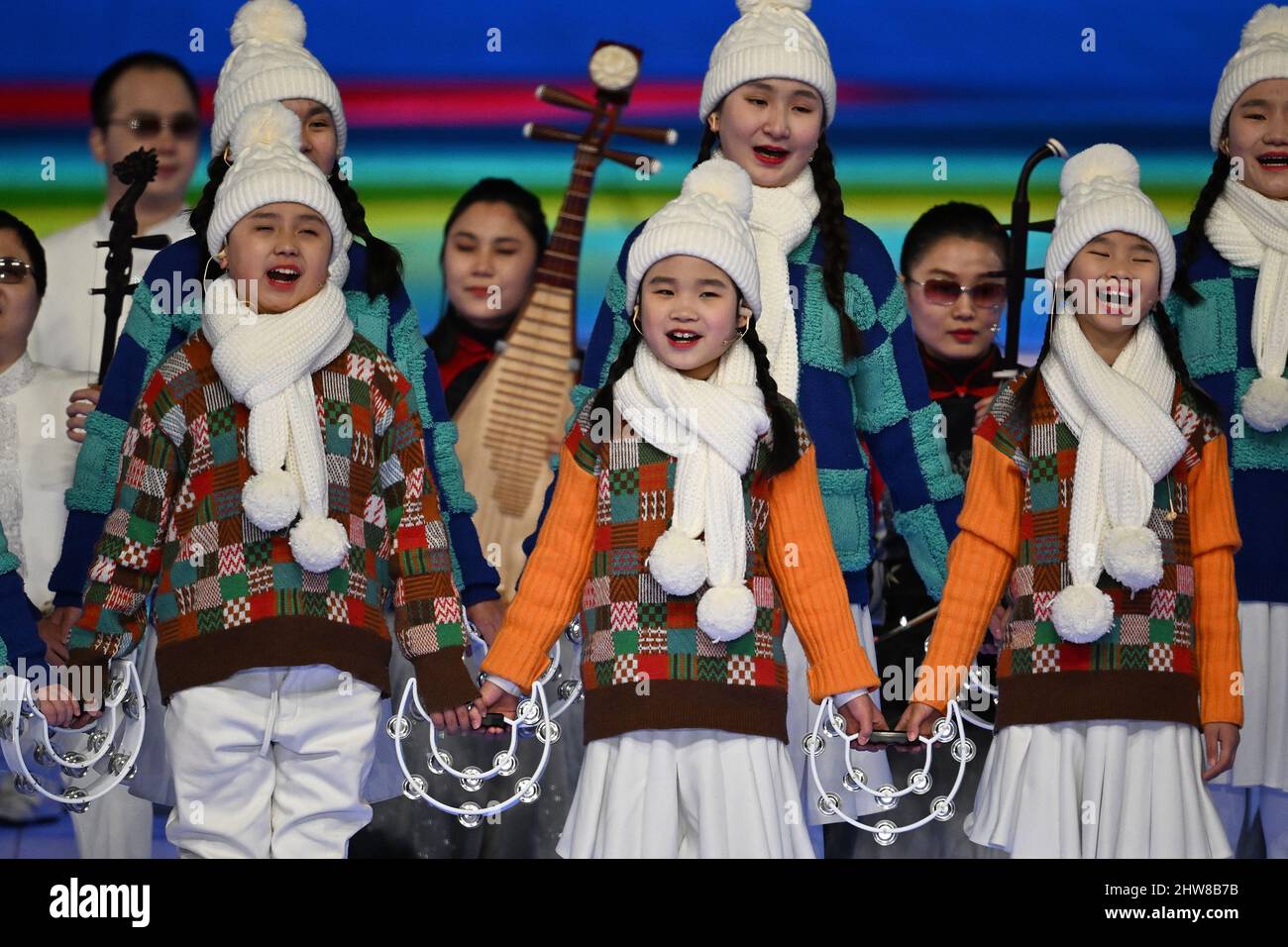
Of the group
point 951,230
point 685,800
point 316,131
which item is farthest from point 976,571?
point 316,131

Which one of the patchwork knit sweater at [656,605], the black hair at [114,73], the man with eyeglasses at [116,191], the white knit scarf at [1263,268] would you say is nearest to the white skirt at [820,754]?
the patchwork knit sweater at [656,605]

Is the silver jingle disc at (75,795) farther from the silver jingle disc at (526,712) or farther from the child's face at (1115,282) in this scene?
the child's face at (1115,282)

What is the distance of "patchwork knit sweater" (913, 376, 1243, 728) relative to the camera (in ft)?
13.7

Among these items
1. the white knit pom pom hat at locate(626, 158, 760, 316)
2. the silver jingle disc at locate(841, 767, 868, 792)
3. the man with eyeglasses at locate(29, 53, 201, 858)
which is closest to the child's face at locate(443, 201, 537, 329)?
the man with eyeglasses at locate(29, 53, 201, 858)

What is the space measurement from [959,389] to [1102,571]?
50.8 inches

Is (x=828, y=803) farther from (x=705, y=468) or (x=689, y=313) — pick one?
(x=689, y=313)

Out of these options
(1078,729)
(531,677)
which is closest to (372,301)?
(531,677)

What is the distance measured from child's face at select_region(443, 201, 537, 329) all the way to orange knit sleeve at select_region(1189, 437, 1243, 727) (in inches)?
76.0

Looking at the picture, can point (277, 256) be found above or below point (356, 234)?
below

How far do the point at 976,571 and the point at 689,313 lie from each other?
73cm

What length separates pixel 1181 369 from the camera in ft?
14.2

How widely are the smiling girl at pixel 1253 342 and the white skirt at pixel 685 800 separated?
1.09m

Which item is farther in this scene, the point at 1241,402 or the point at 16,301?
the point at 16,301

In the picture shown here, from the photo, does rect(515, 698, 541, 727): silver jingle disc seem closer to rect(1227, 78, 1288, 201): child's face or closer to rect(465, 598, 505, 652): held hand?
rect(465, 598, 505, 652): held hand
